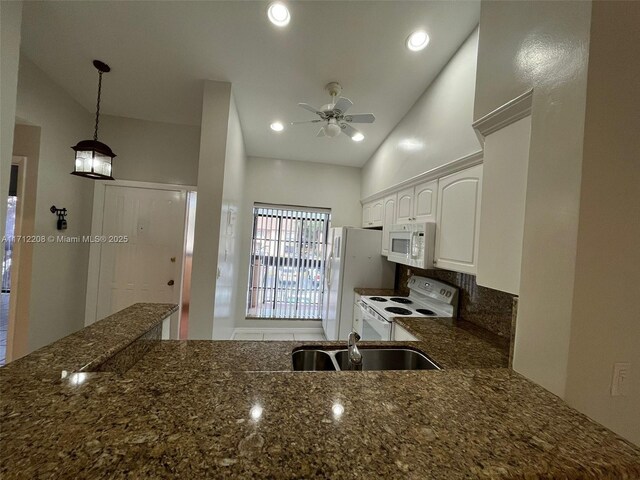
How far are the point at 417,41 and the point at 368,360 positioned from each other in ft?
7.49

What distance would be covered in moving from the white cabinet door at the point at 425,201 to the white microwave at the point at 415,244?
4.5 inches

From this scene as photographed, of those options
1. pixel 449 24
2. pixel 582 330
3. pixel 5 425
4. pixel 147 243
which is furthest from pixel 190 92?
pixel 582 330

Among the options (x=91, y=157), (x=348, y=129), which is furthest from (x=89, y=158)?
(x=348, y=129)

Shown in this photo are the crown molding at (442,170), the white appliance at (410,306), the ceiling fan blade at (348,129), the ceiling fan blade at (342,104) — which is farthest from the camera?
the ceiling fan blade at (348,129)

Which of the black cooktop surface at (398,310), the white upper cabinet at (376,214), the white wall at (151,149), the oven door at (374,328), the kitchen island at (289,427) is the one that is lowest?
the oven door at (374,328)

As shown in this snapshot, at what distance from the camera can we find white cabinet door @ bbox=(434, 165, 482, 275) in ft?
5.64

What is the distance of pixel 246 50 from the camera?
1.95 meters

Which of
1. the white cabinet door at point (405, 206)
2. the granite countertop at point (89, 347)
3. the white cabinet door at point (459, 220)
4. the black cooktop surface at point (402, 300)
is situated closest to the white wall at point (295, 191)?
the white cabinet door at point (405, 206)

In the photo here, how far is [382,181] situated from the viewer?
3.31 m

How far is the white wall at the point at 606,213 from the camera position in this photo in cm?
84

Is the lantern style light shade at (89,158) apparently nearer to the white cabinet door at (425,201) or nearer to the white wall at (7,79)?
the white wall at (7,79)

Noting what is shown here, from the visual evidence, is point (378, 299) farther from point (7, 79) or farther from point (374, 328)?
point (7, 79)

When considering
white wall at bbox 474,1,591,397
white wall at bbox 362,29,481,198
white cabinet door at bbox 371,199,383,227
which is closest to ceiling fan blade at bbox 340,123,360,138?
white wall at bbox 362,29,481,198

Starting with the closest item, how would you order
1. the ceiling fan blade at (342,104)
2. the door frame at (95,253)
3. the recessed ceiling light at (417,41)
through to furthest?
the recessed ceiling light at (417,41), the ceiling fan blade at (342,104), the door frame at (95,253)
